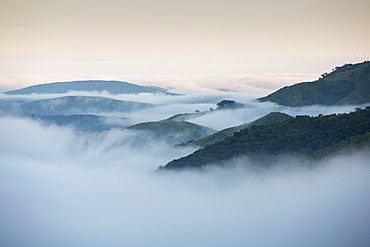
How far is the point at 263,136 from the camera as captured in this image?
153 meters

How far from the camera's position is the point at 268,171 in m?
128

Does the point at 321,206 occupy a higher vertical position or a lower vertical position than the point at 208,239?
higher

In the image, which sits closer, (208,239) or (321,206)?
(321,206)

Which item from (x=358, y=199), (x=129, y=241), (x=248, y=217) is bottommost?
(x=129, y=241)

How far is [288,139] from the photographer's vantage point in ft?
467

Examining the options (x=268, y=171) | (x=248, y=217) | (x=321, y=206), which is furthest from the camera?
(x=268, y=171)

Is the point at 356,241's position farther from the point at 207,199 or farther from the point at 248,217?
the point at 207,199

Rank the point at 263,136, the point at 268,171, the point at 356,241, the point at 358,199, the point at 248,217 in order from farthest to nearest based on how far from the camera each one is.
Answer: the point at 263,136, the point at 268,171, the point at 248,217, the point at 358,199, the point at 356,241

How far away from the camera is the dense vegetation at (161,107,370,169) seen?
444ft

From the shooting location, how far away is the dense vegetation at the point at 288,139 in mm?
135375

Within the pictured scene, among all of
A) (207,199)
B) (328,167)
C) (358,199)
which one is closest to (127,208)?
(207,199)

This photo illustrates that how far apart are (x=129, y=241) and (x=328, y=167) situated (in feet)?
212

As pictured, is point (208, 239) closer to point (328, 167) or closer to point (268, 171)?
point (268, 171)

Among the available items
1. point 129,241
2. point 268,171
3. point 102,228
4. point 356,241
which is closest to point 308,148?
point 268,171
